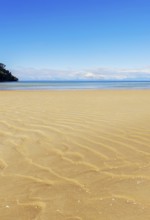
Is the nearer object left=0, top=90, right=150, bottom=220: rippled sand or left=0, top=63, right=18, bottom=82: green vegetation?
left=0, top=90, right=150, bottom=220: rippled sand

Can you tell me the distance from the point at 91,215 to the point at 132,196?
0.58m

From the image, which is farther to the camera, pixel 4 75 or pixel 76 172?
pixel 4 75

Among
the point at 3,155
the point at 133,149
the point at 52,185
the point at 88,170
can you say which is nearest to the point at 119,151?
the point at 133,149

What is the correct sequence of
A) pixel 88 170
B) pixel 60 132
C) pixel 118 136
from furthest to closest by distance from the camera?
pixel 60 132 < pixel 118 136 < pixel 88 170

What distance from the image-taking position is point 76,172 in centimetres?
401

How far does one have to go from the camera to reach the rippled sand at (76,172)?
2986mm

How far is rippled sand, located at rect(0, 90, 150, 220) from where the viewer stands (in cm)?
299

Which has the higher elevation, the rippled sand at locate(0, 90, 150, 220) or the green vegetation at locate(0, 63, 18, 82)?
the green vegetation at locate(0, 63, 18, 82)

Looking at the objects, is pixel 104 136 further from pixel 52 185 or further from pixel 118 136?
pixel 52 185

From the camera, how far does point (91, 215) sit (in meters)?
2.86

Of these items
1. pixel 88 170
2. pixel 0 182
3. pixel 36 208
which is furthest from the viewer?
pixel 88 170

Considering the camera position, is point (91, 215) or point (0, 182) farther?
point (0, 182)

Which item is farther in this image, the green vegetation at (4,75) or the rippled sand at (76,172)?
the green vegetation at (4,75)

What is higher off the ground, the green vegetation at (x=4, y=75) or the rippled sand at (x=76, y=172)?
the green vegetation at (x=4, y=75)
